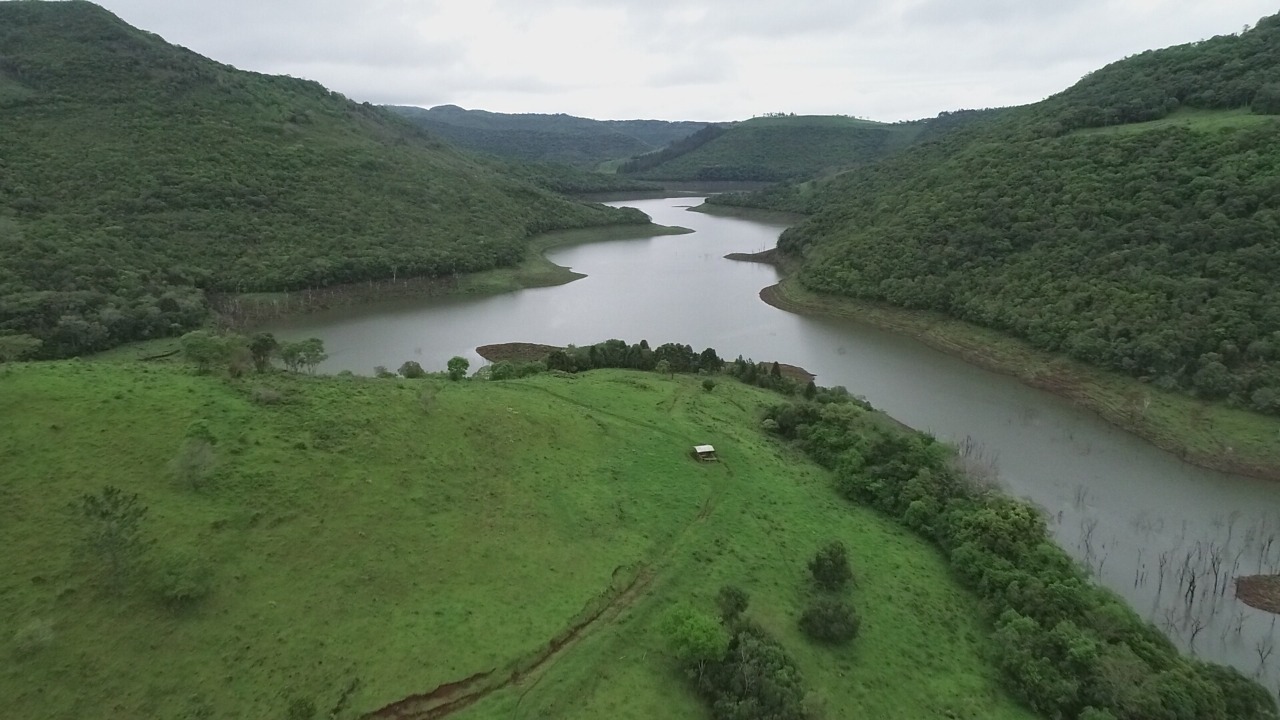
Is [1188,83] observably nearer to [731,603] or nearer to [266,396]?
[731,603]

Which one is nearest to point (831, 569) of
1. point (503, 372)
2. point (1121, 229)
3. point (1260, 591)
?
point (1260, 591)

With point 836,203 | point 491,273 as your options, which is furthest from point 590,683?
point 836,203

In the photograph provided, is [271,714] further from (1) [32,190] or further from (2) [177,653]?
(1) [32,190]

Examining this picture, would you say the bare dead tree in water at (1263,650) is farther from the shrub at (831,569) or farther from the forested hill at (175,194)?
the forested hill at (175,194)

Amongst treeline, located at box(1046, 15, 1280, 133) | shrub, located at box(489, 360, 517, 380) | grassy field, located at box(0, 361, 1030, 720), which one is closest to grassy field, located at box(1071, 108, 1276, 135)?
treeline, located at box(1046, 15, 1280, 133)

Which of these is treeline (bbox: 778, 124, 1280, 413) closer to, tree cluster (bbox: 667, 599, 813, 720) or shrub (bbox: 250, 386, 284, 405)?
tree cluster (bbox: 667, 599, 813, 720)

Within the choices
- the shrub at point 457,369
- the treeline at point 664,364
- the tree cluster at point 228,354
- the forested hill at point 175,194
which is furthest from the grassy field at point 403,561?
the forested hill at point 175,194
